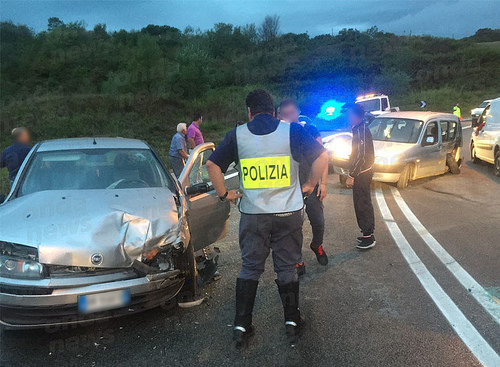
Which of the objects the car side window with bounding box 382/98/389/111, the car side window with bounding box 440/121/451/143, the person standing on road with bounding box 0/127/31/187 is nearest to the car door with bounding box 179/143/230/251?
the person standing on road with bounding box 0/127/31/187

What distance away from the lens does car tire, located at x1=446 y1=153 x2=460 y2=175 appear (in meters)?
10.7

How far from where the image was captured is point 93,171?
448 cm

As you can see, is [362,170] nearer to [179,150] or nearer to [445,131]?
[179,150]

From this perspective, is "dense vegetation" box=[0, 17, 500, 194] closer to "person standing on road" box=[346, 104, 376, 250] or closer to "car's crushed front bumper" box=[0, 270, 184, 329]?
"person standing on road" box=[346, 104, 376, 250]

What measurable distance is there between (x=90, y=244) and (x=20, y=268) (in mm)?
514

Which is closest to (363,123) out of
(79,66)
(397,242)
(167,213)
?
(397,242)

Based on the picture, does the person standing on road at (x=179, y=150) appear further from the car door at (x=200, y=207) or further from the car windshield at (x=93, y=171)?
the car windshield at (x=93, y=171)

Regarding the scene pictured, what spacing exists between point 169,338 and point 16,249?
1.33m

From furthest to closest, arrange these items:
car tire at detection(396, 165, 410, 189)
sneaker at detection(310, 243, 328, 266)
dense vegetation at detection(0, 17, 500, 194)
Answer: 1. dense vegetation at detection(0, 17, 500, 194)
2. car tire at detection(396, 165, 410, 189)
3. sneaker at detection(310, 243, 328, 266)

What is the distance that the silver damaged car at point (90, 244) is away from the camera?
3064mm

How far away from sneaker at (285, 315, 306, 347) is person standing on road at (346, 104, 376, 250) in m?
2.33

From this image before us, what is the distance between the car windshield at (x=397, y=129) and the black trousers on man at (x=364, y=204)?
477cm

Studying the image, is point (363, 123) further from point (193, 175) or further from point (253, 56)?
point (253, 56)

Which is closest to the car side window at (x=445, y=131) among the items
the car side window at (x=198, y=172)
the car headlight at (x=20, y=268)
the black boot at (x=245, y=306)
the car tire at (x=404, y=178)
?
the car tire at (x=404, y=178)
